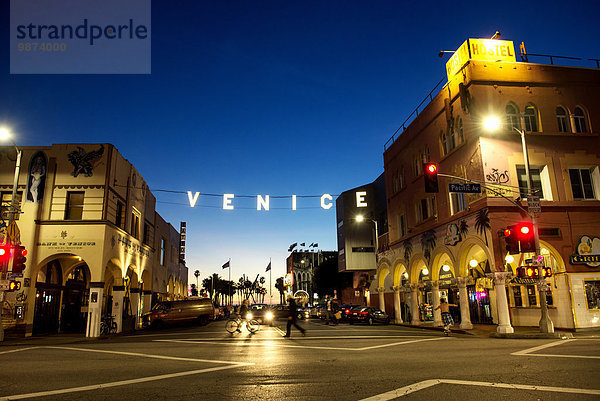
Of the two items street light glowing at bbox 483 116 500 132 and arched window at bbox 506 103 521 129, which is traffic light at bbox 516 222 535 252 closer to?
street light glowing at bbox 483 116 500 132

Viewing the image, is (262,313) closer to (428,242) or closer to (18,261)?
(428,242)

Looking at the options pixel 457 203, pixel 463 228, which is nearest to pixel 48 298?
pixel 463 228

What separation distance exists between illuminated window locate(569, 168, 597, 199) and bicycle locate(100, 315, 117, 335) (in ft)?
88.1

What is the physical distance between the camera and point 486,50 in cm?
2552

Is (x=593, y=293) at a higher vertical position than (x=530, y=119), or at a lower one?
lower

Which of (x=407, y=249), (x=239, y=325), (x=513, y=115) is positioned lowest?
(x=239, y=325)

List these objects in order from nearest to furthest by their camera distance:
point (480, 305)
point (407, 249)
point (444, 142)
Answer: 1. point (444, 142)
2. point (480, 305)
3. point (407, 249)

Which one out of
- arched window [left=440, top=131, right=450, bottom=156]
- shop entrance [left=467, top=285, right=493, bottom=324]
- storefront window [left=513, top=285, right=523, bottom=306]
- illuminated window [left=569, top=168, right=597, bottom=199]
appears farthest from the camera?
shop entrance [left=467, top=285, right=493, bottom=324]

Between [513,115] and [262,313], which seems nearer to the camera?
[513,115]

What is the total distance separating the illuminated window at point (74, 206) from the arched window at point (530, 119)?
84.3 feet

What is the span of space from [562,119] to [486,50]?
229 inches

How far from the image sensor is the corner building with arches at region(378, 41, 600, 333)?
22125mm

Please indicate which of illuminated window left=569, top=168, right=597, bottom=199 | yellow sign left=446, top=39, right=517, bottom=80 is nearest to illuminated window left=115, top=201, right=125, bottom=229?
yellow sign left=446, top=39, right=517, bottom=80

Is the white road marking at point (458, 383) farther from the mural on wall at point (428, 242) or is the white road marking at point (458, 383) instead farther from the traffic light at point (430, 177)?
the mural on wall at point (428, 242)
